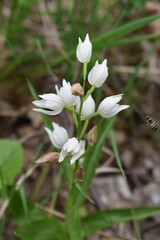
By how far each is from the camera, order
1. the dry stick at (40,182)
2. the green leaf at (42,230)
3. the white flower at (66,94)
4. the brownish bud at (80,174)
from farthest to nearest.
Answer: the dry stick at (40,182) < the green leaf at (42,230) < the brownish bud at (80,174) < the white flower at (66,94)

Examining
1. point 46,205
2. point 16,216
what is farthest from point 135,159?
point 16,216

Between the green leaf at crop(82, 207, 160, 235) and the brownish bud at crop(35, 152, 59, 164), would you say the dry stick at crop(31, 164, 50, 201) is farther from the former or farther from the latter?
the brownish bud at crop(35, 152, 59, 164)

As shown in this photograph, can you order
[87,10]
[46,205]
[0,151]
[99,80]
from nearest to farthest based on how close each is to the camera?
[99,80], [0,151], [46,205], [87,10]

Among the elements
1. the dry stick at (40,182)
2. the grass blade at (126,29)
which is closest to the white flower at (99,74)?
the grass blade at (126,29)

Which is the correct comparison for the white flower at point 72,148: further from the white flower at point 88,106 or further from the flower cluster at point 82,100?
the white flower at point 88,106

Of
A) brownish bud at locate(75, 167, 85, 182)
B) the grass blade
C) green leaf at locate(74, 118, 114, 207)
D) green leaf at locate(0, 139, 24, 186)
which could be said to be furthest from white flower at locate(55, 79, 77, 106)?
the grass blade

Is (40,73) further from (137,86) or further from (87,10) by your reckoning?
(137,86)
